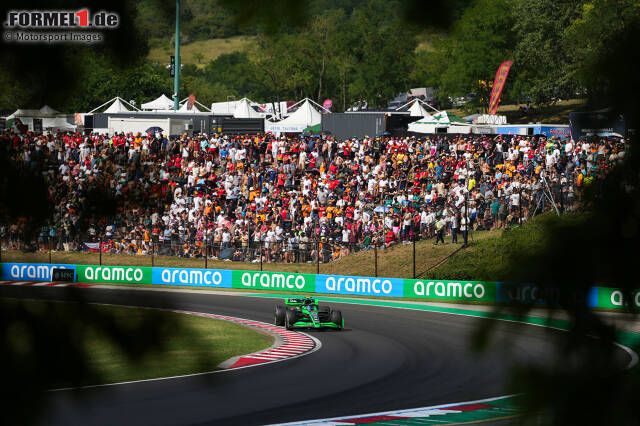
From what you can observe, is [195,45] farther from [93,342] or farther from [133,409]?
[133,409]

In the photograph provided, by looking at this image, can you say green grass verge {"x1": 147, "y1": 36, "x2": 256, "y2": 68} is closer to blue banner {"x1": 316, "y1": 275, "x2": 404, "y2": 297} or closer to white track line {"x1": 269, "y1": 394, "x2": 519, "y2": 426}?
white track line {"x1": 269, "y1": 394, "x2": 519, "y2": 426}

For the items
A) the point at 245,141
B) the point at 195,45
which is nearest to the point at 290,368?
the point at 195,45

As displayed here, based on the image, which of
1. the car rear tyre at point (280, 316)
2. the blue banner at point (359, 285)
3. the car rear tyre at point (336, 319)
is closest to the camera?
the car rear tyre at point (336, 319)

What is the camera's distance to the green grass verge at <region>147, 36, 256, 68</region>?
1942mm

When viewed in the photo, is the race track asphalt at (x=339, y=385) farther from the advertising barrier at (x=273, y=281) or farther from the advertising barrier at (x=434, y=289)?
the advertising barrier at (x=273, y=281)

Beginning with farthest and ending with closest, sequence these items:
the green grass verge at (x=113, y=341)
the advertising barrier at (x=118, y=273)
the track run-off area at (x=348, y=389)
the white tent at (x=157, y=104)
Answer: the advertising barrier at (x=118, y=273) < the track run-off area at (x=348, y=389) < the white tent at (x=157, y=104) < the green grass verge at (x=113, y=341)

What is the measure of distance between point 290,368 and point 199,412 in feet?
16.4

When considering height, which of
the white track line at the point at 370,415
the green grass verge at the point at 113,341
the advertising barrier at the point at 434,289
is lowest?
the white track line at the point at 370,415

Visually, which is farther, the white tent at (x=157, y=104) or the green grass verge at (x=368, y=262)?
the green grass verge at (x=368, y=262)

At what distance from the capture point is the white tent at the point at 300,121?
46.3m

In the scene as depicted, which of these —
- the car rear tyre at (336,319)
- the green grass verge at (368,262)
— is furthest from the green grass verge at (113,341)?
the green grass verge at (368,262)

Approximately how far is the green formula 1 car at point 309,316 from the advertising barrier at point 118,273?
33.0 ft

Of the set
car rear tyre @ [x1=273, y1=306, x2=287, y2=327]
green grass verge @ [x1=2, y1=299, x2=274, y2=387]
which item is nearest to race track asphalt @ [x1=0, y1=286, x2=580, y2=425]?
car rear tyre @ [x1=273, y1=306, x2=287, y2=327]

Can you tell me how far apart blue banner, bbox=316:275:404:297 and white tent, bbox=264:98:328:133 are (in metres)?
14.9
